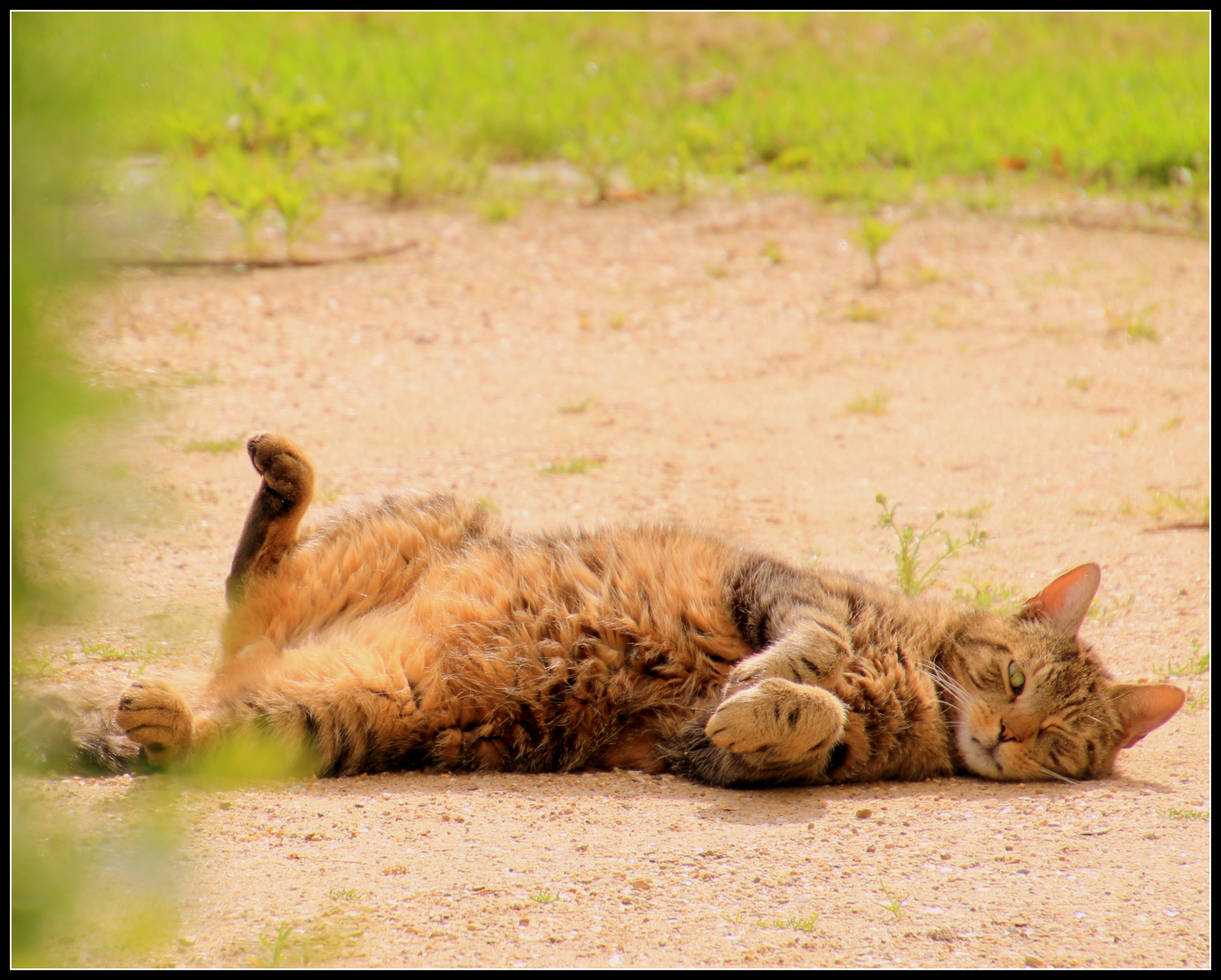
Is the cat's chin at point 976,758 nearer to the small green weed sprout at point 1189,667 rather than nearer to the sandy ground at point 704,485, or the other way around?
the sandy ground at point 704,485

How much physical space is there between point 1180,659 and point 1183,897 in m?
1.77

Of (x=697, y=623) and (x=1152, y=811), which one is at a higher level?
(x=697, y=623)

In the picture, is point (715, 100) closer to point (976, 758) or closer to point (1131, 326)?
point (1131, 326)

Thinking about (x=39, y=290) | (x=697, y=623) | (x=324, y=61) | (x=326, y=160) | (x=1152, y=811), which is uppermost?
(x=324, y=61)

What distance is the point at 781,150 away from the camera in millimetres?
10156

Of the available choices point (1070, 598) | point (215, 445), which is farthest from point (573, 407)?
point (1070, 598)

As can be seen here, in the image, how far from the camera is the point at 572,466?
5176mm

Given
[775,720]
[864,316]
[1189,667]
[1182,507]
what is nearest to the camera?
[775,720]

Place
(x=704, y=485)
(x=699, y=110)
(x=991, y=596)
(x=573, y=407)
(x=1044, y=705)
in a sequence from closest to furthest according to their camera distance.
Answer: (x=1044, y=705), (x=991, y=596), (x=704, y=485), (x=573, y=407), (x=699, y=110)

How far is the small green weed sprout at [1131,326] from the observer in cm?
659

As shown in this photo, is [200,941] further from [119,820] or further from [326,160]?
[326,160]

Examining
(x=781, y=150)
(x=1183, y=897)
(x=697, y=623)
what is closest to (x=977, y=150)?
(x=781, y=150)

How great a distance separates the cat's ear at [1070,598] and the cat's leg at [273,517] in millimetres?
2247

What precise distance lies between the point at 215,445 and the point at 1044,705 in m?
3.75
